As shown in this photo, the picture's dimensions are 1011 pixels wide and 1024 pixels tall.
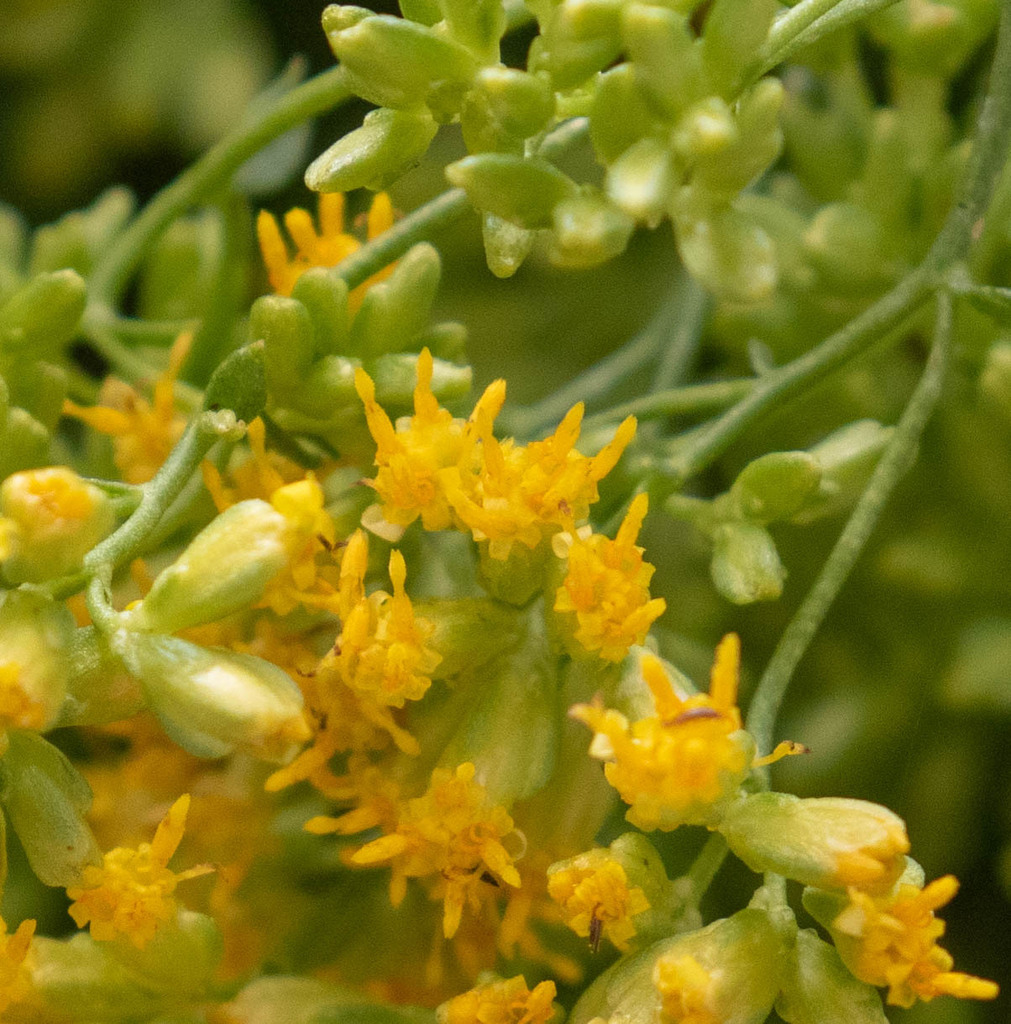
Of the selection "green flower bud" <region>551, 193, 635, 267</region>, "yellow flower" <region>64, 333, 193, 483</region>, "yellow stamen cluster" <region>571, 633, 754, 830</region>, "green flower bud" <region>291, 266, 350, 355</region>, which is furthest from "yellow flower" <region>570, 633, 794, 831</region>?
"yellow flower" <region>64, 333, 193, 483</region>

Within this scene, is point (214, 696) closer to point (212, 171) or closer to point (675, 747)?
point (675, 747)

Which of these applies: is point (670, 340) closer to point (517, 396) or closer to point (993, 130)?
point (517, 396)

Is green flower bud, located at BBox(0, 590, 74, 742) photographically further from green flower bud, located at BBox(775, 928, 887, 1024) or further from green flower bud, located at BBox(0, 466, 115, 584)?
green flower bud, located at BBox(775, 928, 887, 1024)

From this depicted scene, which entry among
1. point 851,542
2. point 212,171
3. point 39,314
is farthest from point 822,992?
point 212,171

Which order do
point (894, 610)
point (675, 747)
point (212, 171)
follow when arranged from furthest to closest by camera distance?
point (894, 610) < point (212, 171) < point (675, 747)

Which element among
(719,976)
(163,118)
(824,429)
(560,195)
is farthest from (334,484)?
(163,118)

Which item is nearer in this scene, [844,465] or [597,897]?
[597,897]

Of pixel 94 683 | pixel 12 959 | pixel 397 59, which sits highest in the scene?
pixel 397 59

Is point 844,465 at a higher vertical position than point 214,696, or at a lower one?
lower
